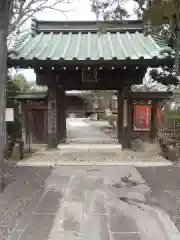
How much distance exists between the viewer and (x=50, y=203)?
222 inches

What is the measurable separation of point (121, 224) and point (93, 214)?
600 millimetres

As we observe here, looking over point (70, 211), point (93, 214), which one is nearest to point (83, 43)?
point (70, 211)

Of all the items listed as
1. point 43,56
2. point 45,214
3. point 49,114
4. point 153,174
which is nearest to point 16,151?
point 49,114

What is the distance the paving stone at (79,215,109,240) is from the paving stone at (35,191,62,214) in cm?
73

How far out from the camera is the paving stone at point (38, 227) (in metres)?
4.22

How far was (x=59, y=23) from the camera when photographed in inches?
507

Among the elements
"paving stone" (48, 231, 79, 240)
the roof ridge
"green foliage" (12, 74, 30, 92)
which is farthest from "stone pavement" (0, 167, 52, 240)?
the roof ridge

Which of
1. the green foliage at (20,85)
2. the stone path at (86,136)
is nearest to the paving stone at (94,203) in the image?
the stone path at (86,136)

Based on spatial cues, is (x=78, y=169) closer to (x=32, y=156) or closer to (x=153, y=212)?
(x=32, y=156)

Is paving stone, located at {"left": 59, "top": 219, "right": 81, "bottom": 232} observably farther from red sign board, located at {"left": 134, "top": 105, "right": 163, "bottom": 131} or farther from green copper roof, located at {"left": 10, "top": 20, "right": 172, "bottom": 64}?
red sign board, located at {"left": 134, "top": 105, "right": 163, "bottom": 131}

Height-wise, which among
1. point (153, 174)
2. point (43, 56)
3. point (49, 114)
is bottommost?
point (153, 174)

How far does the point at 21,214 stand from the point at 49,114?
628cm

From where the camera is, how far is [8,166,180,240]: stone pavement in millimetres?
4297

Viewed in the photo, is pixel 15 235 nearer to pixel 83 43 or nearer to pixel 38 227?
pixel 38 227
